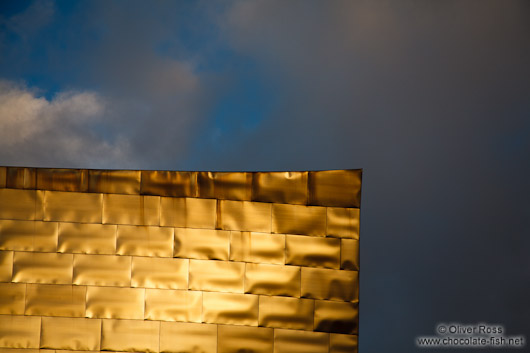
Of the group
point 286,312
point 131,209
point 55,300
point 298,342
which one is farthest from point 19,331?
point 298,342

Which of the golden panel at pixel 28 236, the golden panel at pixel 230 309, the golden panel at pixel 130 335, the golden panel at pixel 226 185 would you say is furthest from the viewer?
the golden panel at pixel 226 185

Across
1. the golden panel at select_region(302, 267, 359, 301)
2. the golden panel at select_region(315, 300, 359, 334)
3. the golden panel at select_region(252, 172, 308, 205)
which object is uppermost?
the golden panel at select_region(252, 172, 308, 205)

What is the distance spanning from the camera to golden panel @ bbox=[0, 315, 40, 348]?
304 inches

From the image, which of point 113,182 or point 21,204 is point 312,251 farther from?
point 21,204

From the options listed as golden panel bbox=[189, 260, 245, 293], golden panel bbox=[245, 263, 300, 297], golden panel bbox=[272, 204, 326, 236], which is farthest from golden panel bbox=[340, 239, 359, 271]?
golden panel bbox=[189, 260, 245, 293]

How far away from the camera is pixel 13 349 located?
772 centimetres

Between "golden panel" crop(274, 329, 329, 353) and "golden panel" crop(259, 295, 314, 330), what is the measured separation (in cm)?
10

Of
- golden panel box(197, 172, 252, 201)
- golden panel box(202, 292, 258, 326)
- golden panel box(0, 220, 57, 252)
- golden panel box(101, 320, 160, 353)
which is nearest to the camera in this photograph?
golden panel box(101, 320, 160, 353)

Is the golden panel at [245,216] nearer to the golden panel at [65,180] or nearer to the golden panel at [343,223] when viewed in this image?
the golden panel at [343,223]

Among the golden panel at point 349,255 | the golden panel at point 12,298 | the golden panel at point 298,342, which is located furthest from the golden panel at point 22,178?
the golden panel at point 349,255

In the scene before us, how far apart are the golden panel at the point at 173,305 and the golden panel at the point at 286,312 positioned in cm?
109

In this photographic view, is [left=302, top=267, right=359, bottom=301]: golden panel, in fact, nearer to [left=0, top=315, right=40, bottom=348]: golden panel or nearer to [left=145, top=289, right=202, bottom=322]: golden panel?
[left=145, top=289, right=202, bottom=322]: golden panel

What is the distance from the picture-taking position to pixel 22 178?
26.3 ft

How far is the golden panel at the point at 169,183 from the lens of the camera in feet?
26.2
